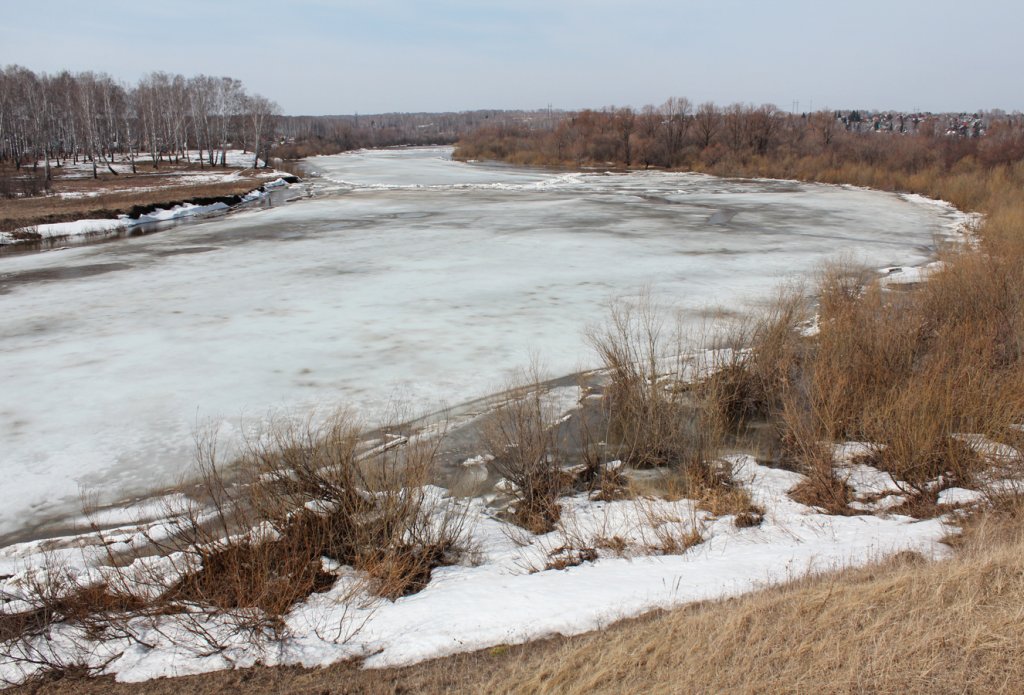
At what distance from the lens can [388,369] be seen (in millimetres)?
9086

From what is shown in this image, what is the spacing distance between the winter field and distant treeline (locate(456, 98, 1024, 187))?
17.5 m

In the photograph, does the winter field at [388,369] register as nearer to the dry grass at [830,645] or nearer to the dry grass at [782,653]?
the dry grass at [782,653]

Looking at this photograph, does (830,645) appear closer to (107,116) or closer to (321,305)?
(321,305)

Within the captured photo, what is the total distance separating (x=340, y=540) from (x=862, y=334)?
6143 mm

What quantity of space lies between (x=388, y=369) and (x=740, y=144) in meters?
48.6

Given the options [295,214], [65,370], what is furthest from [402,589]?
[295,214]

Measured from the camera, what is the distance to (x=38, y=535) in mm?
5648

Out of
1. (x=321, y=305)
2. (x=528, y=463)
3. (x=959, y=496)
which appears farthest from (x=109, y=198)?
(x=959, y=496)

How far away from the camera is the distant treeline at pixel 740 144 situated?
1484 inches

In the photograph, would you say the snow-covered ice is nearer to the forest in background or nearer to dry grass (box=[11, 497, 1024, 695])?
dry grass (box=[11, 497, 1024, 695])

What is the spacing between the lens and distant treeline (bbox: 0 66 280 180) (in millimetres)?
52719

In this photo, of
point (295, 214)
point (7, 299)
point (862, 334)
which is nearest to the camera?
point (862, 334)

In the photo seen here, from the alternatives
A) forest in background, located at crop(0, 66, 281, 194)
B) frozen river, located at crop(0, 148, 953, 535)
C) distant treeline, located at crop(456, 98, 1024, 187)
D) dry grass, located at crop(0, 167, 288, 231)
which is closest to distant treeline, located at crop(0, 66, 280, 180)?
forest in background, located at crop(0, 66, 281, 194)

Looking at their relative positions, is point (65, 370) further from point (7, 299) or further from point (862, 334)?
point (862, 334)
